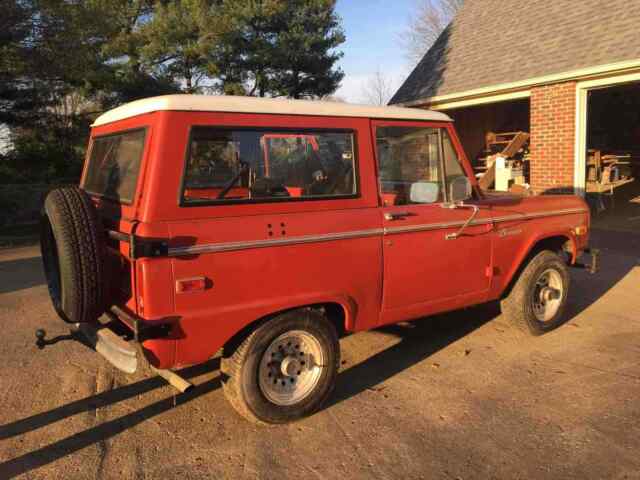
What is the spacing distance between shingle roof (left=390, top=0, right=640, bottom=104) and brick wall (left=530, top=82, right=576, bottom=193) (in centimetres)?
40

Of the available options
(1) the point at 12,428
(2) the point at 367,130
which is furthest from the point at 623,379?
(1) the point at 12,428

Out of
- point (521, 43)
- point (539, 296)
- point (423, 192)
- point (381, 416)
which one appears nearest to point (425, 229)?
point (423, 192)

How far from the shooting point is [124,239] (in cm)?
307

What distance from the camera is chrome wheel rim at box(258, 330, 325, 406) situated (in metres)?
3.56

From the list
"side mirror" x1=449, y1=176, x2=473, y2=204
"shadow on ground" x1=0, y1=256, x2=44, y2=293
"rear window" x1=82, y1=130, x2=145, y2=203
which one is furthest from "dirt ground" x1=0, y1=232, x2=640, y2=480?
"shadow on ground" x1=0, y1=256, x2=44, y2=293

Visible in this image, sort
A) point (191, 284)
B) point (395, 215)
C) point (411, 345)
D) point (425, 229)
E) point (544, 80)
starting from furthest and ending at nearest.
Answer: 1. point (544, 80)
2. point (411, 345)
3. point (425, 229)
4. point (395, 215)
5. point (191, 284)

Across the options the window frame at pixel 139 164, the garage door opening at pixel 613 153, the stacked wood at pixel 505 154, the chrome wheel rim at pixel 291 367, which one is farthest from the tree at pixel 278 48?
the chrome wheel rim at pixel 291 367

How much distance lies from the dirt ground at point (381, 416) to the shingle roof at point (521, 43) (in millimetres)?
6013

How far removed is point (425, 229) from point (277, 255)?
1.27 m

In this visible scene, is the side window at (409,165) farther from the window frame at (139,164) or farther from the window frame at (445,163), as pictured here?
the window frame at (139,164)

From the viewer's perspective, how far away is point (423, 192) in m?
4.20

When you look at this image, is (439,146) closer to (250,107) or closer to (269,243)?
(250,107)

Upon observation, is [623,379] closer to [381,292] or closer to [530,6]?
[381,292]

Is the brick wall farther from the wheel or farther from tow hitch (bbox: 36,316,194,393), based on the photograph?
tow hitch (bbox: 36,316,194,393)
